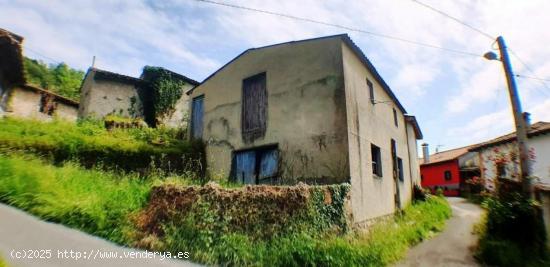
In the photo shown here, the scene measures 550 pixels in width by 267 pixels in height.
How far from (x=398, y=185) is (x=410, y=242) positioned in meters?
5.20

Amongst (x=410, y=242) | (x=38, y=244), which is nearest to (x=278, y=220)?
(x=38, y=244)

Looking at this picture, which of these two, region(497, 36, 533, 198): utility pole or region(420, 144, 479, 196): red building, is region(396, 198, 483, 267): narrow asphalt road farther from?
region(420, 144, 479, 196): red building

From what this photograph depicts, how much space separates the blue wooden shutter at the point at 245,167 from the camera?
1054cm

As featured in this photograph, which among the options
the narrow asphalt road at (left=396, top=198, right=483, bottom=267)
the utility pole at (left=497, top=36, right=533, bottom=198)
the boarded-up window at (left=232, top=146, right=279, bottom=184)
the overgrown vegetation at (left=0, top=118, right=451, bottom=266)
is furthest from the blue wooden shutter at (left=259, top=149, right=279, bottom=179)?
the utility pole at (left=497, top=36, right=533, bottom=198)

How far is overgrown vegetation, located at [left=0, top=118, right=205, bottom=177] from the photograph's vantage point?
9164mm

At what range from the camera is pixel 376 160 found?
37.9ft

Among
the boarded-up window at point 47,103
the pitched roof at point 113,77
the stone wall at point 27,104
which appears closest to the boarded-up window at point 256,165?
the pitched roof at point 113,77

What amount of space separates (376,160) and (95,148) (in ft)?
34.0

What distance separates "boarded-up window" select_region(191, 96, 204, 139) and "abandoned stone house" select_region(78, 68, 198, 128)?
6158 mm

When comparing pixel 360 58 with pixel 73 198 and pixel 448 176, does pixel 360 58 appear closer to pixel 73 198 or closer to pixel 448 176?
pixel 73 198

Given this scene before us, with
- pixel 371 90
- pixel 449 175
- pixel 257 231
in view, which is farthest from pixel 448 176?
pixel 257 231

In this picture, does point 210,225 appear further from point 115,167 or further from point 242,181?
point 115,167

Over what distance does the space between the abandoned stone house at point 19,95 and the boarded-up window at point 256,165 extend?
779 centimetres

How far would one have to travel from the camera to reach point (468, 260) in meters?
7.56
